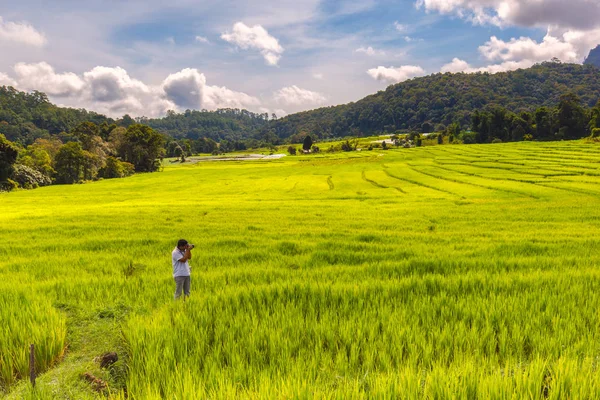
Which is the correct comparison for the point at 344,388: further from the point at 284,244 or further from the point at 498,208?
the point at 498,208

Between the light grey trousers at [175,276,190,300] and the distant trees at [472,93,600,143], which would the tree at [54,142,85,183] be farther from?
the distant trees at [472,93,600,143]

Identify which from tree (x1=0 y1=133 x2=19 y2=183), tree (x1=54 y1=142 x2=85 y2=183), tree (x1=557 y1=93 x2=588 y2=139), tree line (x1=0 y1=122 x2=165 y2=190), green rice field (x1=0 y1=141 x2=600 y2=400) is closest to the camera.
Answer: green rice field (x1=0 y1=141 x2=600 y2=400)

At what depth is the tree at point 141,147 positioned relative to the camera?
288ft

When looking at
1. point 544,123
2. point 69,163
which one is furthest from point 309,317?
point 544,123

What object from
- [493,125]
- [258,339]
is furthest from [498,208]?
[493,125]

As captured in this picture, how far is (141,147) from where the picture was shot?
88750 millimetres

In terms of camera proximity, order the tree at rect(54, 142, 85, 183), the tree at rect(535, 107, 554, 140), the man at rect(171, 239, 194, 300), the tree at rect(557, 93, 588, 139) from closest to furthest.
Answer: the man at rect(171, 239, 194, 300) → the tree at rect(54, 142, 85, 183) → the tree at rect(557, 93, 588, 139) → the tree at rect(535, 107, 554, 140)

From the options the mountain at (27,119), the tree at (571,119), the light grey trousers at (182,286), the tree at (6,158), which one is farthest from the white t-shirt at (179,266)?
the mountain at (27,119)

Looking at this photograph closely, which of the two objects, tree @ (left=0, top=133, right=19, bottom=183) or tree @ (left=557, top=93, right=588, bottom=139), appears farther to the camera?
tree @ (left=557, top=93, right=588, bottom=139)

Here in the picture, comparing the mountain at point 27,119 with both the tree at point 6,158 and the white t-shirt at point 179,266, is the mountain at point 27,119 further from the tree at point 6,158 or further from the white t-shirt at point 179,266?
the white t-shirt at point 179,266

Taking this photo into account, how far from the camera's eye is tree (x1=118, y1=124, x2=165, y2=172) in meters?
87.9

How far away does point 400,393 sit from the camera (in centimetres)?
313

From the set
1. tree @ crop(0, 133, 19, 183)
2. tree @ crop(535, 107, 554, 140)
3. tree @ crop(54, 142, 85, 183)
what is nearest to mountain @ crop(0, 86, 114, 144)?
tree @ crop(54, 142, 85, 183)

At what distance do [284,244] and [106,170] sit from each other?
242ft
